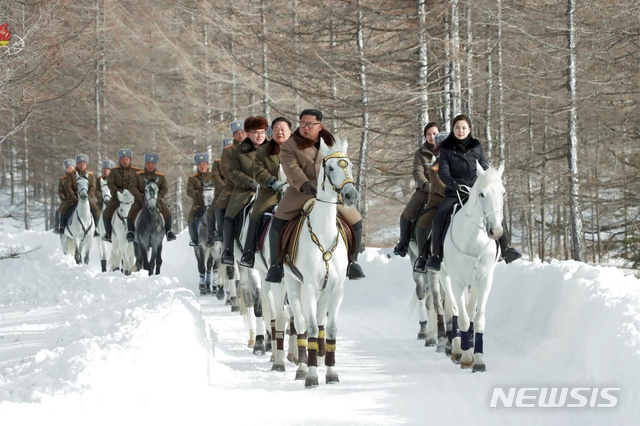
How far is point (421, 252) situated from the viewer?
11.0m

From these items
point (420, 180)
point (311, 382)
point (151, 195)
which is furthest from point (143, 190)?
point (311, 382)

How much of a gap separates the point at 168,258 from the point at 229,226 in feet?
58.4

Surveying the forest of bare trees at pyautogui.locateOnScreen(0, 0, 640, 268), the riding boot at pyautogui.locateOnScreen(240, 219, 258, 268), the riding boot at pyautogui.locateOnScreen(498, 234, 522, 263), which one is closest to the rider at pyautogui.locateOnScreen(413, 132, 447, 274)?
the riding boot at pyautogui.locateOnScreen(498, 234, 522, 263)

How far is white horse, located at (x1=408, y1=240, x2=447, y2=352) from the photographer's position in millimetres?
11148

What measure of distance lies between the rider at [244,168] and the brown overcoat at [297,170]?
2251 mm

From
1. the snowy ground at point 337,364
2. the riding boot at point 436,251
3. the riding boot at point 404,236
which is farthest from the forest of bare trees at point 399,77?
the riding boot at point 436,251

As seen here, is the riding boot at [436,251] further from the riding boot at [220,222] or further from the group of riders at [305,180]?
the riding boot at [220,222]

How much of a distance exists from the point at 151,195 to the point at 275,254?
8.94 m

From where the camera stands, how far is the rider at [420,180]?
1168 centimetres

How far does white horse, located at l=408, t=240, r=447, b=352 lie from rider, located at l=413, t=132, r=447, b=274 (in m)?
0.72

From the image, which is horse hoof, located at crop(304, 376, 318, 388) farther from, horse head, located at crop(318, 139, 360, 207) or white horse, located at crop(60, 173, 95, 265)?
white horse, located at crop(60, 173, 95, 265)

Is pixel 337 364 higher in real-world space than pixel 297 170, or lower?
lower

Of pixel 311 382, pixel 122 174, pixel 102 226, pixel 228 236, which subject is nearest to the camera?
pixel 311 382

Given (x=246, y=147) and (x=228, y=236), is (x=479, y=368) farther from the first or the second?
(x=246, y=147)
